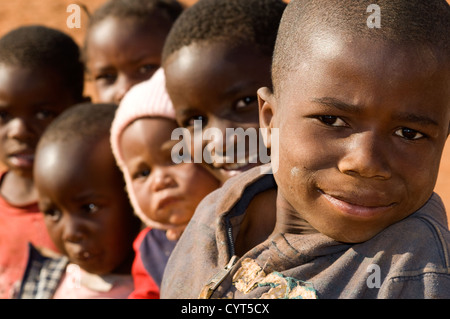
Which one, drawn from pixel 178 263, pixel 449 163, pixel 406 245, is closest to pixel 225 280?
pixel 178 263

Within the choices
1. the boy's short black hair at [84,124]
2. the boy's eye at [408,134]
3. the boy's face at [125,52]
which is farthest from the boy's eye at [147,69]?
the boy's eye at [408,134]

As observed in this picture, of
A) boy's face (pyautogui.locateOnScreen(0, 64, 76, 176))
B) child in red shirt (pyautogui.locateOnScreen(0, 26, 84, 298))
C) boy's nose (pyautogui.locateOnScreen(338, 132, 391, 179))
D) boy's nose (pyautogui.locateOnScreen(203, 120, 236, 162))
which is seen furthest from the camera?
boy's face (pyautogui.locateOnScreen(0, 64, 76, 176))

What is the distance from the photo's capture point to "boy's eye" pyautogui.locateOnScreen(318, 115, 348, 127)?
4.67 feet

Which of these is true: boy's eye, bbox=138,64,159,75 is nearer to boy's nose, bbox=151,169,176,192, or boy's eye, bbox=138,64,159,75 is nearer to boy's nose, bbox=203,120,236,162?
boy's nose, bbox=151,169,176,192

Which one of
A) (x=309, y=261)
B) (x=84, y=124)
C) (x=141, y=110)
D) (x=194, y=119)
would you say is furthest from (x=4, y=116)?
(x=309, y=261)

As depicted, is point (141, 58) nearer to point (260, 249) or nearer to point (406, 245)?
point (260, 249)

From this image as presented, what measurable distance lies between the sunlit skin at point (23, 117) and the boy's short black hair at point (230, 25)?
51.5 inches

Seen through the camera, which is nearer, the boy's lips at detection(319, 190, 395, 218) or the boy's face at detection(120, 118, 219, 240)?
the boy's lips at detection(319, 190, 395, 218)

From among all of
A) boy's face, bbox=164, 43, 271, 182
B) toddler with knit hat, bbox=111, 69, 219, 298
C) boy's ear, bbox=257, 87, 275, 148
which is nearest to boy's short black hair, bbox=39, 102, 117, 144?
toddler with knit hat, bbox=111, 69, 219, 298

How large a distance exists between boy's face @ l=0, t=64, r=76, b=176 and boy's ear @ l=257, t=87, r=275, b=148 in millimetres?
2080

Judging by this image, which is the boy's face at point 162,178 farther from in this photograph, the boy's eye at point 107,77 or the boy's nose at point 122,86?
the boy's eye at point 107,77

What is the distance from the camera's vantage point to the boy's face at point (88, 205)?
2.87m

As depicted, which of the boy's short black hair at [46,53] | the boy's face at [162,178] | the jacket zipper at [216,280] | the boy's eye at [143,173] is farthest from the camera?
the boy's short black hair at [46,53]

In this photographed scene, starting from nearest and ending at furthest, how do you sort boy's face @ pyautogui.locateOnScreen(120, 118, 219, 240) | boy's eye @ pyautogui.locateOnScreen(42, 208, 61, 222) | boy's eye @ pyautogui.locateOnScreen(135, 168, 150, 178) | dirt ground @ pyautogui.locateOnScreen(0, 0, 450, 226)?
1. boy's face @ pyautogui.locateOnScreen(120, 118, 219, 240)
2. boy's eye @ pyautogui.locateOnScreen(135, 168, 150, 178)
3. boy's eye @ pyautogui.locateOnScreen(42, 208, 61, 222)
4. dirt ground @ pyautogui.locateOnScreen(0, 0, 450, 226)
